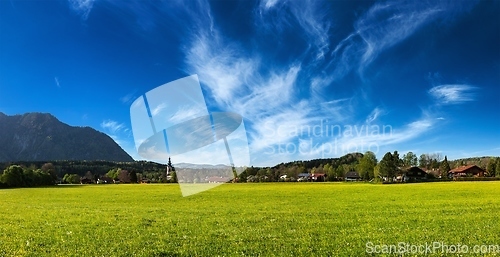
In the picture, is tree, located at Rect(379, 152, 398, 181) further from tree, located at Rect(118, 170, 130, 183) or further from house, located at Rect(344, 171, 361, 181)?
tree, located at Rect(118, 170, 130, 183)

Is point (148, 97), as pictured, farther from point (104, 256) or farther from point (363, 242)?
point (363, 242)

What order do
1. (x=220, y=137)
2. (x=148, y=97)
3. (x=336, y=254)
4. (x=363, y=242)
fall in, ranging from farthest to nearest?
(x=220, y=137) < (x=148, y=97) < (x=363, y=242) < (x=336, y=254)

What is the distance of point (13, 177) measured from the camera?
117125 mm

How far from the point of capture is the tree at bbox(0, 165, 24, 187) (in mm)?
114875

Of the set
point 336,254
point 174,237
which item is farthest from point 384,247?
point 174,237

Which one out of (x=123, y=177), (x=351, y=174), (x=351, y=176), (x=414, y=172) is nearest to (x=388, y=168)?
(x=414, y=172)

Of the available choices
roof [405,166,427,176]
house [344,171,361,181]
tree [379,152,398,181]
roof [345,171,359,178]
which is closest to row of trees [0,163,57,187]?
tree [379,152,398,181]

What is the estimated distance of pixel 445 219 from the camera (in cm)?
2091

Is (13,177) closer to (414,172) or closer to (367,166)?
(367,166)

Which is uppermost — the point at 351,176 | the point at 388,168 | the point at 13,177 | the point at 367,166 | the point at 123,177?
the point at 367,166

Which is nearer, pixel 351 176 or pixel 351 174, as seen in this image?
pixel 351 176

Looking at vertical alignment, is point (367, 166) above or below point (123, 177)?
above

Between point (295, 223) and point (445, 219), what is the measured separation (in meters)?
9.08

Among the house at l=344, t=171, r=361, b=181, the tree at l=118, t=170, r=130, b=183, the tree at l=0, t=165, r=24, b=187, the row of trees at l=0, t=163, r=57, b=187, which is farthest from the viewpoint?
the tree at l=118, t=170, r=130, b=183
